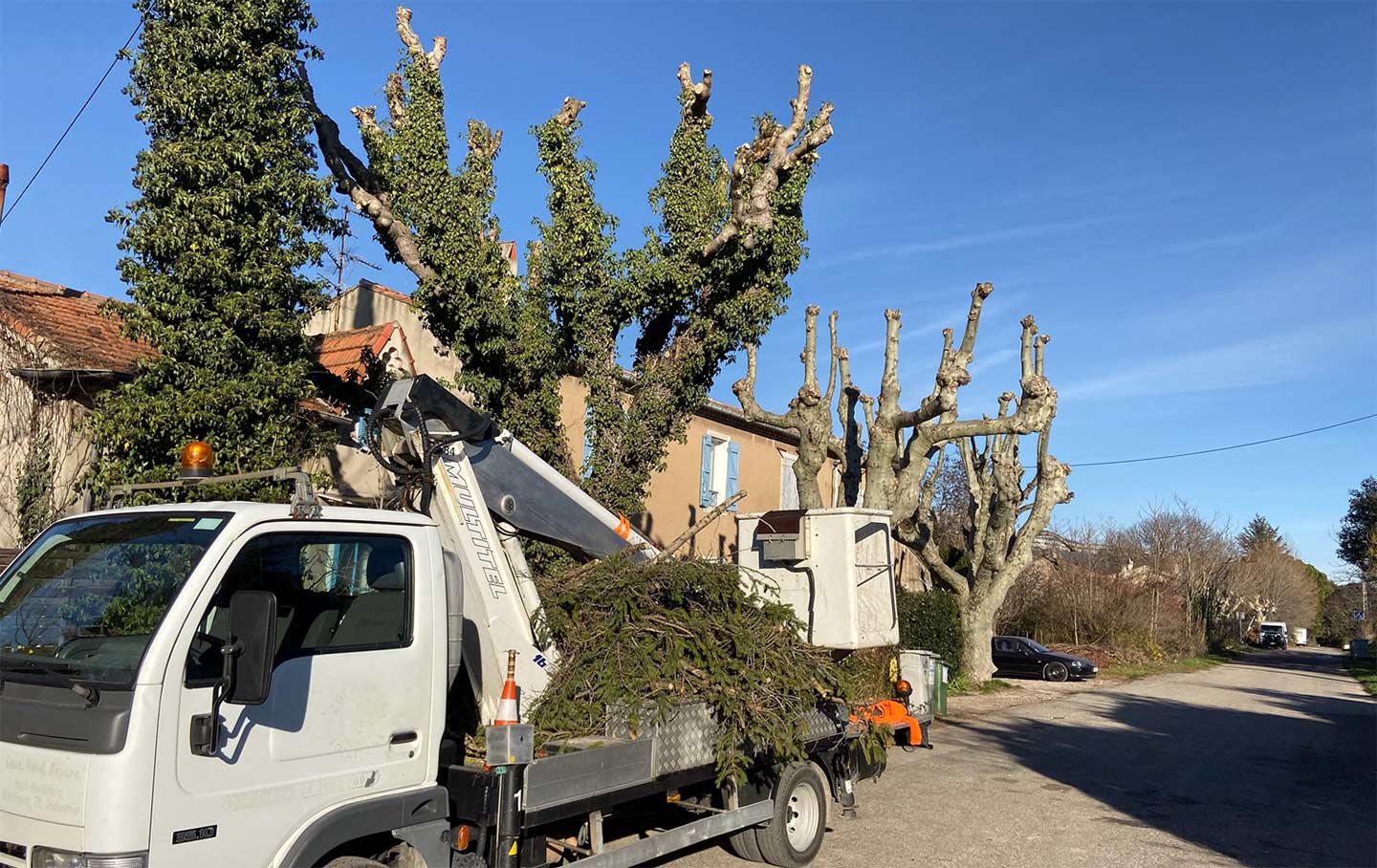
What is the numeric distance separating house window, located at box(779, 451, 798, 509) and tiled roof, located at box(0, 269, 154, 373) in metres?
15.0

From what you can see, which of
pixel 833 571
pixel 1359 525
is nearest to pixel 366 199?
pixel 833 571

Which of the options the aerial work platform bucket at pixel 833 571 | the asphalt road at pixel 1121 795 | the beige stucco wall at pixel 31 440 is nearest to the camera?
the aerial work platform bucket at pixel 833 571

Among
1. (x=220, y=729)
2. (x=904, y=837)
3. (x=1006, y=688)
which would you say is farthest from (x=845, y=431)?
(x=220, y=729)

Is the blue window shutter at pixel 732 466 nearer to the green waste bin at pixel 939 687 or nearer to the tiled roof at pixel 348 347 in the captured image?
the green waste bin at pixel 939 687

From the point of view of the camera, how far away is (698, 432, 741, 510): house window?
2131 cm

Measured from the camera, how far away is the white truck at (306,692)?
338 cm

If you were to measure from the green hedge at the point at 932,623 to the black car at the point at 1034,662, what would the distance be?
432cm

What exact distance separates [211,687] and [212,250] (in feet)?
22.7

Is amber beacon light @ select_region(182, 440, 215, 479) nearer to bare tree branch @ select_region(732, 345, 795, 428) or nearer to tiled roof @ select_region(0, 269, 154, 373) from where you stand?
tiled roof @ select_region(0, 269, 154, 373)

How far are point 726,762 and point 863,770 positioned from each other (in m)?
2.63

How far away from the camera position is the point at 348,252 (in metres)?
19.6

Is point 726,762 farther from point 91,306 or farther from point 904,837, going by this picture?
point 91,306

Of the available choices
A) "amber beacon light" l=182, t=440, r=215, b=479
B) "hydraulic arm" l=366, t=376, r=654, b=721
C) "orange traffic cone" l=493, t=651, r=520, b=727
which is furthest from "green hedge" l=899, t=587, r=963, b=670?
"amber beacon light" l=182, t=440, r=215, b=479

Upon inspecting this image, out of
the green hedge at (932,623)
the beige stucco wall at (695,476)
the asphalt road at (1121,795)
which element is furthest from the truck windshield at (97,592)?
the green hedge at (932,623)
